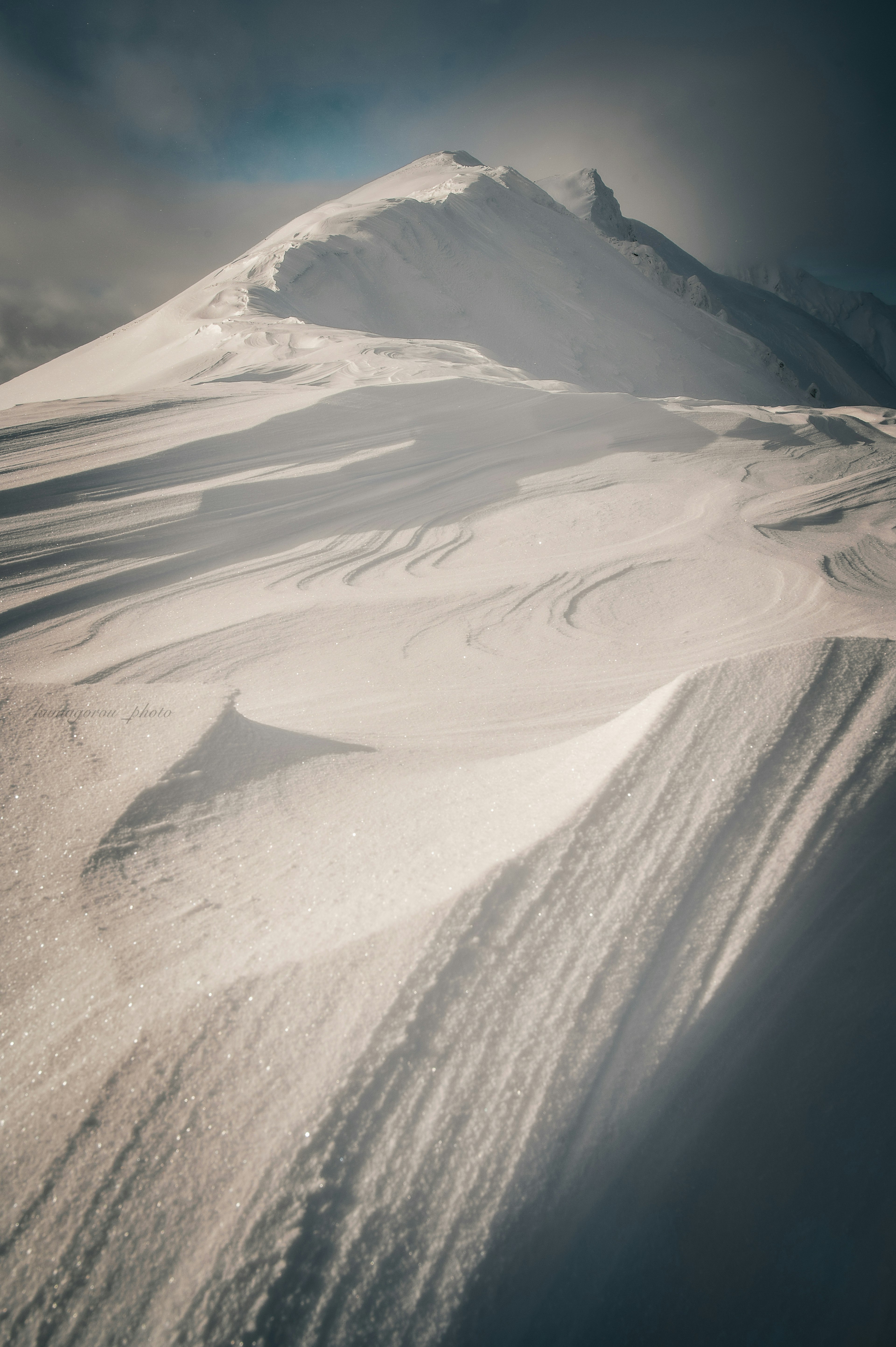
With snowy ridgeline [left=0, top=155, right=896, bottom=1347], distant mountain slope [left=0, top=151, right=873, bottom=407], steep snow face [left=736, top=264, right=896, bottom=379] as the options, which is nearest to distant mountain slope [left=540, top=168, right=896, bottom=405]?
distant mountain slope [left=0, top=151, right=873, bottom=407]

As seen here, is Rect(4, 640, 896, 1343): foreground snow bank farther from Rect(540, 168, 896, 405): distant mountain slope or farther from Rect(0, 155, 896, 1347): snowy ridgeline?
Rect(540, 168, 896, 405): distant mountain slope

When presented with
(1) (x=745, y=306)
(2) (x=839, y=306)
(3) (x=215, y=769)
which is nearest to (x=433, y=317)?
→ (3) (x=215, y=769)

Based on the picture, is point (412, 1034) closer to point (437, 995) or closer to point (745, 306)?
point (437, 995)

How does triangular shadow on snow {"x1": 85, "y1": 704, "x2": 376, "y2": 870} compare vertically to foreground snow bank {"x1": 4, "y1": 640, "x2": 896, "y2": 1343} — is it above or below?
above

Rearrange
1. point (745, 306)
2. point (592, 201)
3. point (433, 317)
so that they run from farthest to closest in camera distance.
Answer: point (745, 306), point (592, 201), point (433, 317)

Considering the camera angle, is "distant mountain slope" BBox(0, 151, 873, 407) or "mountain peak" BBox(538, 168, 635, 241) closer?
"distant mountain slope" BBox(0, 151, 873, 407)

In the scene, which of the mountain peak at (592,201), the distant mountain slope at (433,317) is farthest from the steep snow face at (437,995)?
the mountain peak at (592,201)
